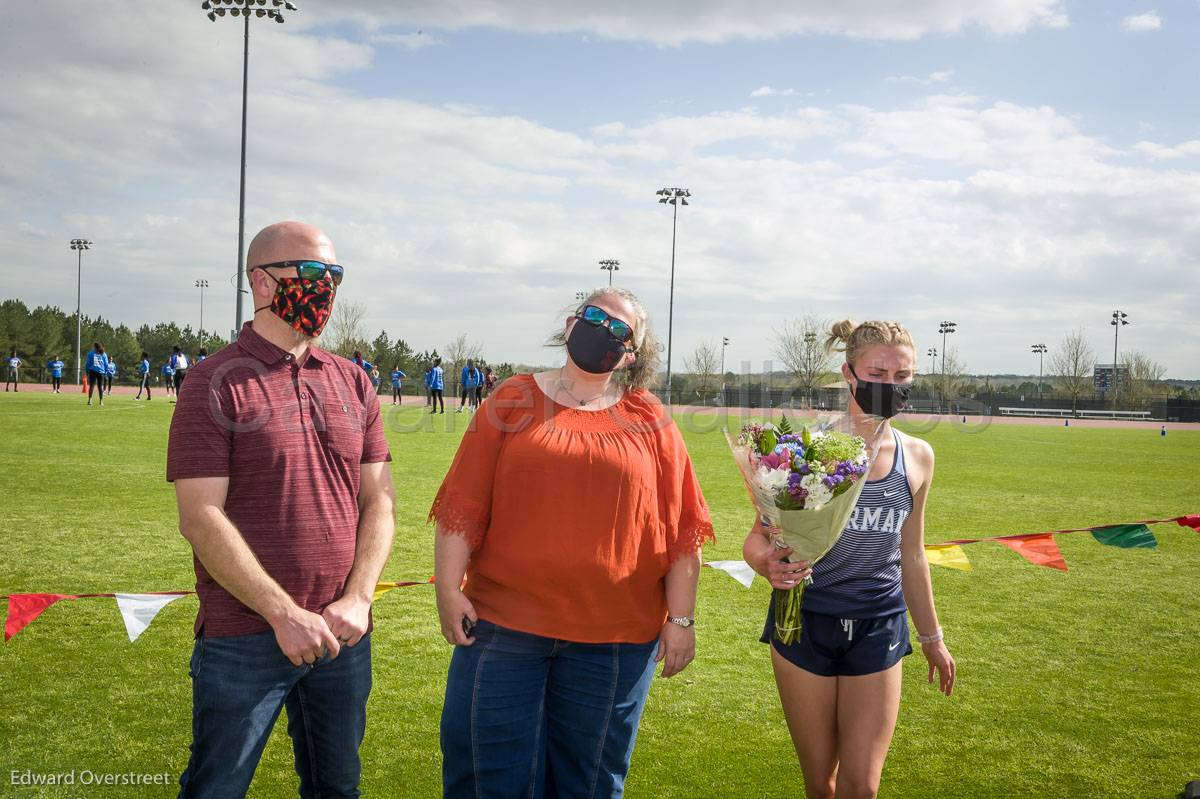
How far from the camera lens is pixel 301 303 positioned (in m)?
2.85

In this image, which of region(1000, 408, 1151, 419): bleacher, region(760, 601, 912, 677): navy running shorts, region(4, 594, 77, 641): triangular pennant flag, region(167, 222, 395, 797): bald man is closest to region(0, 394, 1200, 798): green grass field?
region(4, 594, 77, 641): triangular pennant flag

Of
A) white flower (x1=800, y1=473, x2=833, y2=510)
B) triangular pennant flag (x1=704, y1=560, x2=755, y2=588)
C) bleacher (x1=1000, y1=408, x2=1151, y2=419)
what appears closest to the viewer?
white flower (x1=800, y1=473, x2=833, y2=510)

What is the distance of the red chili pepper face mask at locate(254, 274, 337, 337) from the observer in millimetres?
2828

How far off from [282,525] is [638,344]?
1.31m

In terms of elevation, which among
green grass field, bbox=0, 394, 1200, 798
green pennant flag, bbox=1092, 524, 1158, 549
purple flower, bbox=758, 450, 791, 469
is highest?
purple flower, bbox=758, 450, 791, 469

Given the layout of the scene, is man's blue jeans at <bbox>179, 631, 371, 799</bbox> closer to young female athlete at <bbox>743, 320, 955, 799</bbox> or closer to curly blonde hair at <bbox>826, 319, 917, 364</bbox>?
young female athlete at <bbox>743, 320, 955, 799</bbox>

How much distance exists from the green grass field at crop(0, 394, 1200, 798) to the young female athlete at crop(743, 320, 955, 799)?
43.1 inches

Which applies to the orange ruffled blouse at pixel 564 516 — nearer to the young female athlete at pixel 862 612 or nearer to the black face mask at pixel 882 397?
the young female athlete at pixel 862 612

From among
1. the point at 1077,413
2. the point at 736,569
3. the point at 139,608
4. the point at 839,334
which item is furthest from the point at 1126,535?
the point at 1077,413

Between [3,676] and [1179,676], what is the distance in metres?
7.26

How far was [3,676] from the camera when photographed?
194 inches

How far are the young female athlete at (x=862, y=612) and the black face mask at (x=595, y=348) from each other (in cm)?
84

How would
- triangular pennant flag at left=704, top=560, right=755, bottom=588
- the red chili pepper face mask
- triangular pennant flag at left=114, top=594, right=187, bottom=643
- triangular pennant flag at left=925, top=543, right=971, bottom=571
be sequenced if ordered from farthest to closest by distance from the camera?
triangular pennant flag at left=925, top=543, right=971, bottom=571
triangular pennant flag at left=704, top=560, right=755, bottom=588
triangular pennant flag at left=114, top=594, right=187, bottom=643
the red chili pepper face mask

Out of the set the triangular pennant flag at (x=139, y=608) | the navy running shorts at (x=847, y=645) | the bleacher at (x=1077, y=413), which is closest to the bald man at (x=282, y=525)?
the navy running shorts at (x=847, y=645)
